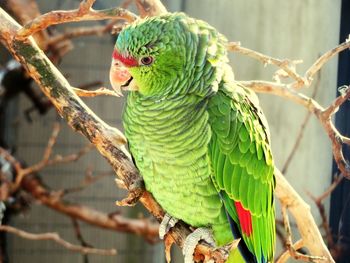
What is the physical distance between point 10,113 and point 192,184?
125cm

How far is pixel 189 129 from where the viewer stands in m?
0.86

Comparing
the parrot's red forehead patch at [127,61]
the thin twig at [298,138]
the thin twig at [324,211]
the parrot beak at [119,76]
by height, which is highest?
the parrot's red forehead patch at [127,61]

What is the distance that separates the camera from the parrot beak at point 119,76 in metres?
0.82

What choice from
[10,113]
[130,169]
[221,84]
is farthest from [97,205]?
[221,84]

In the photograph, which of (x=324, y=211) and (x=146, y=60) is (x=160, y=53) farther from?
(x=324, y=211)

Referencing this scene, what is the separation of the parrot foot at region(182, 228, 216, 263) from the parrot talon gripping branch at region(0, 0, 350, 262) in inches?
0.5

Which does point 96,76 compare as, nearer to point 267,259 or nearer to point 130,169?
point 130,169

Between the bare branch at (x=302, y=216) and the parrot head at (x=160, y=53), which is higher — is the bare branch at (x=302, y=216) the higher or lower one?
the lower one

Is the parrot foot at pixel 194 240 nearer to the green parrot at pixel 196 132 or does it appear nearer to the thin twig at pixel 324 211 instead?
the green parrot at pixel 196 132

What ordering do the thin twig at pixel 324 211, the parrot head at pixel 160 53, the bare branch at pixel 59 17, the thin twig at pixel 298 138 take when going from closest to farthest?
the parrot head at pixel 160 53, the bare branch at pixel 59 17, the thin twig at pixel 324 211, the thin twig at pixel 298 138

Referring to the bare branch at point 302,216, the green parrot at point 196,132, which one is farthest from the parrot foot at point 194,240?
the bare branch at point 302,216

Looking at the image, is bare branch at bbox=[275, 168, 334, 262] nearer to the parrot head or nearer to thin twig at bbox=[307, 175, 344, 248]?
thin twig at bbox=[307, 175, 344, 248]

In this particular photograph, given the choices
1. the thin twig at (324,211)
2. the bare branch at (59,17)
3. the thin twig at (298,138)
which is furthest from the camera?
the thin twig at (298,138)

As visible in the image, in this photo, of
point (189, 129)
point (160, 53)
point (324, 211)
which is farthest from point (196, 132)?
point (324, 211)
